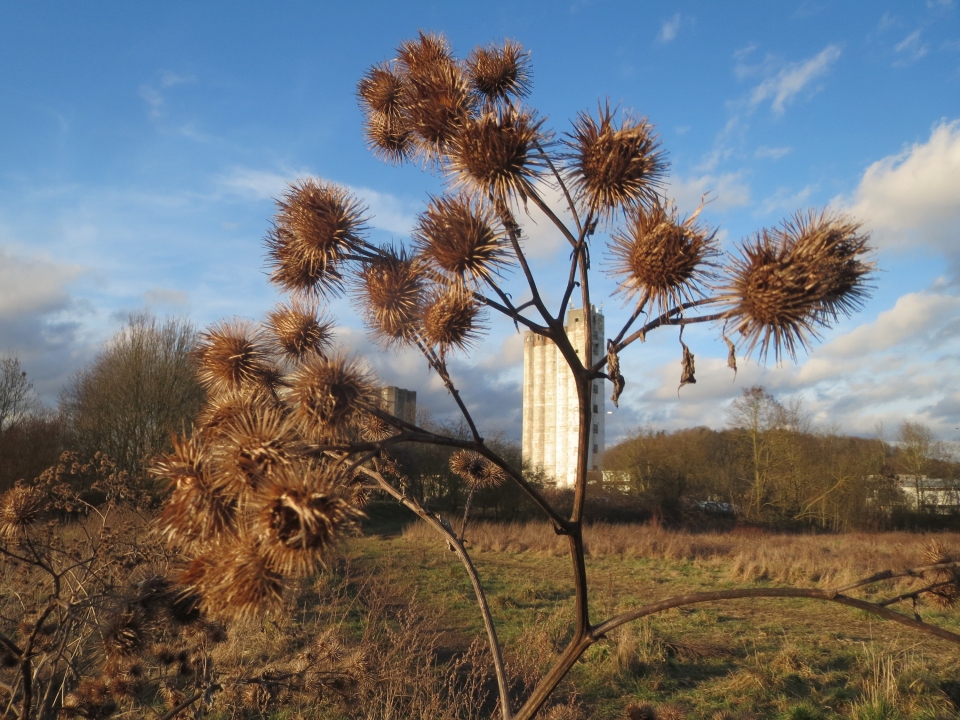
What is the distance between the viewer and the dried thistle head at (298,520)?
1.32 meters

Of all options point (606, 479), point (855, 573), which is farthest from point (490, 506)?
point (855, 573)

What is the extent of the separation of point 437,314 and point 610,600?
12.1 meters

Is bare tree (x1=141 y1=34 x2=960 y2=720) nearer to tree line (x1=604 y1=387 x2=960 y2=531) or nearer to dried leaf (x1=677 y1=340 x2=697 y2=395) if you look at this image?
dried leaf (x1=677 y1=340 x2=697 y2=395)

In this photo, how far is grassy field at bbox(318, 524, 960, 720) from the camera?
7.43 meters

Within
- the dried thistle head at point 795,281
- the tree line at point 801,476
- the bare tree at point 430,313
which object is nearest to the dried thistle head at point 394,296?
the bare tree at point 430,313

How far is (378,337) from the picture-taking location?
7.26ft

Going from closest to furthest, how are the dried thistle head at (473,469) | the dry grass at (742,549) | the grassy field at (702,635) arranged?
the dried thistle head at (473,469) → the grassy field at (702,635) → the dry grass at (742,549)

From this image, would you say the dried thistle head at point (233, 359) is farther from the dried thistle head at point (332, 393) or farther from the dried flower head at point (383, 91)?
the dried flower head at point (383, 91)

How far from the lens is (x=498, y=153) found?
1.94 metres

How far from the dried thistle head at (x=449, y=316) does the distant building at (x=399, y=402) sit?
0.23 meters

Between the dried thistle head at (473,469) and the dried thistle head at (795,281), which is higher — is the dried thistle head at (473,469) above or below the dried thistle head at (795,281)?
below

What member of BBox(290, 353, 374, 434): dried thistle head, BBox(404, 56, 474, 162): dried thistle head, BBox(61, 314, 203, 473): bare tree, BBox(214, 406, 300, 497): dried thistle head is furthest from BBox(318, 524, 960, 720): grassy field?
BBox(61, 314, 203, 473): bare tree

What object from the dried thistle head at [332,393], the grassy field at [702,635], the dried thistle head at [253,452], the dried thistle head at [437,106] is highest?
the dried thistle head at [437,106]

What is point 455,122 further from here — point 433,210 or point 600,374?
point 600,374
